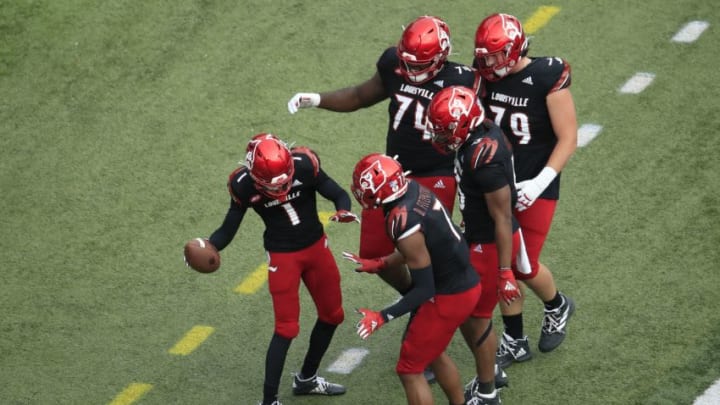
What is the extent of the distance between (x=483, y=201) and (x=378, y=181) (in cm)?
81

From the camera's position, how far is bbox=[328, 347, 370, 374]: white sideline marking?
7.85 m

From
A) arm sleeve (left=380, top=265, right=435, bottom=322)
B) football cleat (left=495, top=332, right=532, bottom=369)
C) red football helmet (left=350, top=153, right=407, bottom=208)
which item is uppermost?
red football helmet (left=350, top=153, right=407, bottom=208)

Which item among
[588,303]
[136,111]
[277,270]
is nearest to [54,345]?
[277,270]

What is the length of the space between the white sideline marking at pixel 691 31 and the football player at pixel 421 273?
4938 millimetres

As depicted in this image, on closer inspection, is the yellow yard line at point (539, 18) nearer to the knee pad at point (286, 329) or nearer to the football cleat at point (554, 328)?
the football cleat at point (554, 328)

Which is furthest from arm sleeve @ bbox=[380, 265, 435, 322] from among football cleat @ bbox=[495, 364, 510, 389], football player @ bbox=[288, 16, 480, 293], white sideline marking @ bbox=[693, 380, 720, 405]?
white sideline marking @ bbox=[693, 380, 720, 405]

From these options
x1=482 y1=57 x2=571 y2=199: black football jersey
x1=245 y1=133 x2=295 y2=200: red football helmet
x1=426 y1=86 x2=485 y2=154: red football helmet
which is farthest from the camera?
x1=482 y1=57 x2=571 y2=199: black football jersey

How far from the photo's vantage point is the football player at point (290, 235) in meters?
7.13

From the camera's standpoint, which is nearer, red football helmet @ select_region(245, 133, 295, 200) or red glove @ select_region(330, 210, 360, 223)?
red football helmet @ select_region(245, 133, 295, 200)

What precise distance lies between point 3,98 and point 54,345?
3686 mm

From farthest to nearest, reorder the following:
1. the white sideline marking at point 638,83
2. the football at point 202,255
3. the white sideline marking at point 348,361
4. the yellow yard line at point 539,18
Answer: the yellow yard line at point 539,18
the white sideline marking at point 638,83
the white sideline marking at point 348,361
the football at point 202,255

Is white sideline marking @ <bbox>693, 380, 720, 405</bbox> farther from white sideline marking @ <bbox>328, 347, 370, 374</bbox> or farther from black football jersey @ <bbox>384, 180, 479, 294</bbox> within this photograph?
white sideline marking @ <bbox>328, 347, 370, 374</bbox>

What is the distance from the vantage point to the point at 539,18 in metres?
11.1

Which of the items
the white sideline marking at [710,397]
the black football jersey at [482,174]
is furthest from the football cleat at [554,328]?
the white sideline marking at [710,397]
